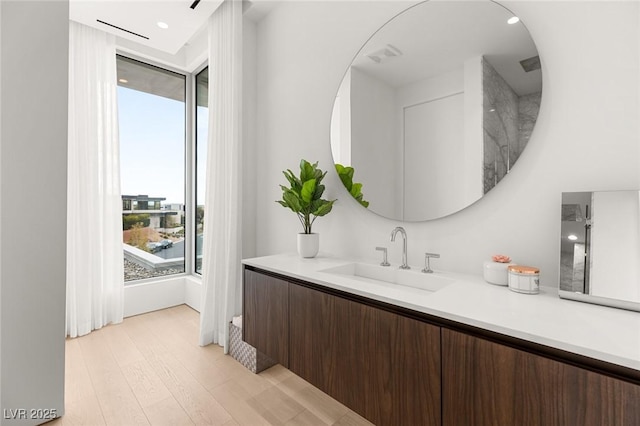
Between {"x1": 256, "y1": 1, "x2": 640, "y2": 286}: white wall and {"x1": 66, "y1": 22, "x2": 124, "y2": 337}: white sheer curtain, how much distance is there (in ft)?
7.28

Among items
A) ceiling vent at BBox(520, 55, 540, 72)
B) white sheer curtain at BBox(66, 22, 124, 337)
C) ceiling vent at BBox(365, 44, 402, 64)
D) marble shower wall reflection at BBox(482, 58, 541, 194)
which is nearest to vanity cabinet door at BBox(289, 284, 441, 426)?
marble shower wall reflection at BBox(482, 58, 541, 194)

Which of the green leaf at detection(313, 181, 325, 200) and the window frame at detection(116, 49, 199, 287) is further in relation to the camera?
the window frame at detection(116, 49, 199, 287)

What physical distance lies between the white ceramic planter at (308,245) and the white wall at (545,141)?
19cm

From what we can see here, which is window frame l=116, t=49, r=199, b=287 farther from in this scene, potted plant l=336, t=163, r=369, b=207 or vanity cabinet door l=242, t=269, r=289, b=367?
potted plant l=336, t=163, r=369, b=207

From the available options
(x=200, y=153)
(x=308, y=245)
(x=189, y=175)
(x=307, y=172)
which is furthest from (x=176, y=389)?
(x=200, y=153)

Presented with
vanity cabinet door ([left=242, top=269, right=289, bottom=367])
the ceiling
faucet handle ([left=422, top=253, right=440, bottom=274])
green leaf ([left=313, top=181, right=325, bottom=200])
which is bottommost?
vanity cabinet door ([left=242, top=269, right=289, bottom=367])

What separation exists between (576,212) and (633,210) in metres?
0.14

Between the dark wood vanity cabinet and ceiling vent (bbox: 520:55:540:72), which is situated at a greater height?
ceiling vent (bbox: 520:55:540:72)

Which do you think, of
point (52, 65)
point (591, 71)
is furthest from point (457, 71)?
point (52, 65)

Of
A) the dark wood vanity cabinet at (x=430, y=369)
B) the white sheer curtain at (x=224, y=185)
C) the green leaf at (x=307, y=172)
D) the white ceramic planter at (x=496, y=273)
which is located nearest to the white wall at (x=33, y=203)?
the white sheer curtain at (x=224, y=185)

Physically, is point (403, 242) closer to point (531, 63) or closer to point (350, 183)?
point (350, 183)

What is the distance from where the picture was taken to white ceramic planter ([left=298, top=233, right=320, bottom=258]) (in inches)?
74.1

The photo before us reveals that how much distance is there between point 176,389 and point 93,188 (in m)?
2.04

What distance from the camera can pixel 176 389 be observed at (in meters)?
1.85
